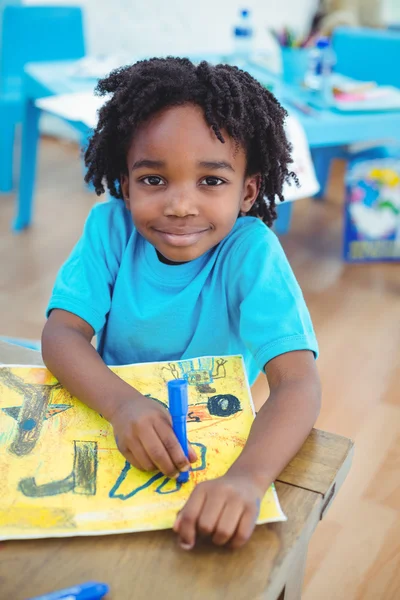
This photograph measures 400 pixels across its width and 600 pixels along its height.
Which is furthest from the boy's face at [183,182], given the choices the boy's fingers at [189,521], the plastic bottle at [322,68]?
the plastic bottle at [322,68]

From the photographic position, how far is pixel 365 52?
2768 mm

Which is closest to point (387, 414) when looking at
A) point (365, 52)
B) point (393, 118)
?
point (393, 118)

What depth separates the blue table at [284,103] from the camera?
6.48 ft

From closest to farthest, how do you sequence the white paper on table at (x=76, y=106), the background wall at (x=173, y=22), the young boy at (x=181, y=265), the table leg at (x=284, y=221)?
the young boy at (x=181, y=265) → the white paper on table at (x=76, y=106) → the table leg at (x=284, y=221) → the background wall at (x=173, y=22)

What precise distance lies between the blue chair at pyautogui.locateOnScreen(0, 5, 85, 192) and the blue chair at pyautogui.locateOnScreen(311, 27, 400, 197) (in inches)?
48.3

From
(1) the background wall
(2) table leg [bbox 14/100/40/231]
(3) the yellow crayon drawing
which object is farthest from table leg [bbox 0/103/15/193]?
(3) the yellow crayon drawing

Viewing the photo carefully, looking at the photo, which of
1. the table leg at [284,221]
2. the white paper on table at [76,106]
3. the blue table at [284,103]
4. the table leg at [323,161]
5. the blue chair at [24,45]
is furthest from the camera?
the blue chair at [24,45]

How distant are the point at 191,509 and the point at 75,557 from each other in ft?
0.32

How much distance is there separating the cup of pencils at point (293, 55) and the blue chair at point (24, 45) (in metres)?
1.23

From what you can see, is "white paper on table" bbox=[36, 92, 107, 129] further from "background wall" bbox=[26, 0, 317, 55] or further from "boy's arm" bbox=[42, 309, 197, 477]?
"background wall" bbox=[26, 0, 317, 55]

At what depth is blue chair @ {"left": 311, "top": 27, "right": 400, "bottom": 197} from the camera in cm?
268

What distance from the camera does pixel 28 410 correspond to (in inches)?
26.8

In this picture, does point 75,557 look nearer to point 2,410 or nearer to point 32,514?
point 32,514

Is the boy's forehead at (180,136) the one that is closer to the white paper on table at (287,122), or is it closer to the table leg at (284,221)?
the white paper on table at (287,122)
